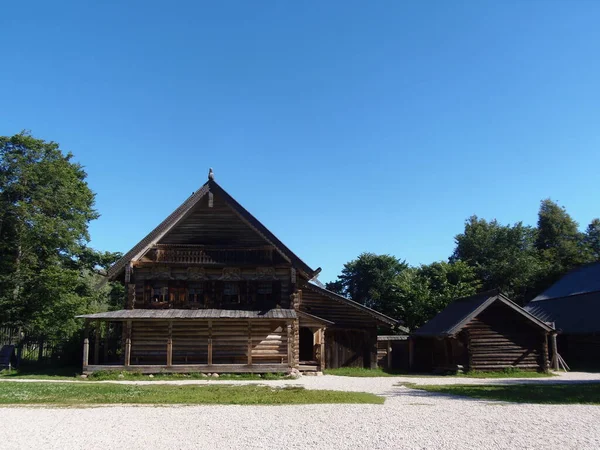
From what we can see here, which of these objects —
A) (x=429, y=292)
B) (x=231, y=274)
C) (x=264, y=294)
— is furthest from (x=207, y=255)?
(x=429, y=292)

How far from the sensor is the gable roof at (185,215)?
2853 cm

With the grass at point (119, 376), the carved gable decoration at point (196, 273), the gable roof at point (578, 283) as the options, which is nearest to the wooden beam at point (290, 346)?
the grass at point (119, 376)

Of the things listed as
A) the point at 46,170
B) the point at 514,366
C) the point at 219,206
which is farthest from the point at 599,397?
the point at 46,170

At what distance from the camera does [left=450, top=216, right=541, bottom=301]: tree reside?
200 feet

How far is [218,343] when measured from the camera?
94.6ft

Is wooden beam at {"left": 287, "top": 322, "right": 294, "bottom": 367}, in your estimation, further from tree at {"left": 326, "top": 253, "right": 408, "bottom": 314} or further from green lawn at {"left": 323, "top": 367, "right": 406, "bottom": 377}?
tree at {"left": 326, "top": 253, "right": 408, "bottom": 314}

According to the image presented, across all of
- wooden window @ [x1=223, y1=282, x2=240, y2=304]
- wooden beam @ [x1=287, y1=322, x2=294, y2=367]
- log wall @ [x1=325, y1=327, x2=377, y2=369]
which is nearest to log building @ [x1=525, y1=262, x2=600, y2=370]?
log wall @ [x1=325, y1=327, x2=377, y2=369]

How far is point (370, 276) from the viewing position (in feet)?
209

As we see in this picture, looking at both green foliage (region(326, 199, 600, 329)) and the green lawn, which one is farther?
green foliage (region(326, 199, 600, 329))

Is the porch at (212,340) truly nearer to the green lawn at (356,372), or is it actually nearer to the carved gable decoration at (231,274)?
the carved gable decoration at (231,274)

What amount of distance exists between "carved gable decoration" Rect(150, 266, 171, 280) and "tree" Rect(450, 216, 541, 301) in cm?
3942

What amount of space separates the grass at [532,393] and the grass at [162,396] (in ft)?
13.0

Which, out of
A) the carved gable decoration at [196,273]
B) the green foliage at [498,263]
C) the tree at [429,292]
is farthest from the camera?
the green foliage at [498,263]

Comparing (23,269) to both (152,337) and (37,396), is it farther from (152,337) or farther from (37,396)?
(37,396)
